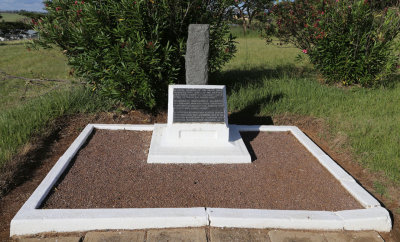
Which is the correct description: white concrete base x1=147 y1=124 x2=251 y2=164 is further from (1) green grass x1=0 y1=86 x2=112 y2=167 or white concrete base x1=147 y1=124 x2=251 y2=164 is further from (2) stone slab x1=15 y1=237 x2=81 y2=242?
(1) green grass x1=0 y1=86 x2=112 y2=167

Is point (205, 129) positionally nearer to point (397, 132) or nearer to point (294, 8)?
point (397, 132)

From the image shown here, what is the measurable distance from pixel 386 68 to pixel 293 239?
540cm

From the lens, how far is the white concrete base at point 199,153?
3674 mm

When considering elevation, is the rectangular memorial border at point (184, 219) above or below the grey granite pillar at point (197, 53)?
below

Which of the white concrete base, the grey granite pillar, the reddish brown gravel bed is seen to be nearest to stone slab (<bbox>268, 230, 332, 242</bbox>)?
the reddish brown gravel bed

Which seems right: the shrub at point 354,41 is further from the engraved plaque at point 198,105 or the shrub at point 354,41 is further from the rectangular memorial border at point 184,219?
the rectangular memorial border at point 184,219

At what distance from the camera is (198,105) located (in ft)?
13.0

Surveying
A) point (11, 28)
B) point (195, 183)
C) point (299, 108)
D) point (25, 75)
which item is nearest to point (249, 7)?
point (299, 108)

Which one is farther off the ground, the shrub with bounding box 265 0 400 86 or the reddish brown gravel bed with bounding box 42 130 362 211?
the shrub with bounding box 265 0 400 86

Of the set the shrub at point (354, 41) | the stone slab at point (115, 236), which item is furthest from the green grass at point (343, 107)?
the stone slab at point (115, 236)

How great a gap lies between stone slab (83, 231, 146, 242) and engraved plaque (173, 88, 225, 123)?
5.53ft

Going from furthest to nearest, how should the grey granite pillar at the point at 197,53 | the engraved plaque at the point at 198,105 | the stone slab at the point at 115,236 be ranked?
the grey granite pillar at the point at 197,53 < the engraved plaque at the point at 198,105 < the stone slab at the point at 115,236

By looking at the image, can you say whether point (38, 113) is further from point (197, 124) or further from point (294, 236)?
point (294, 236)

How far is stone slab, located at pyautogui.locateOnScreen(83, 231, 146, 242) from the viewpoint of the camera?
7.99ft
